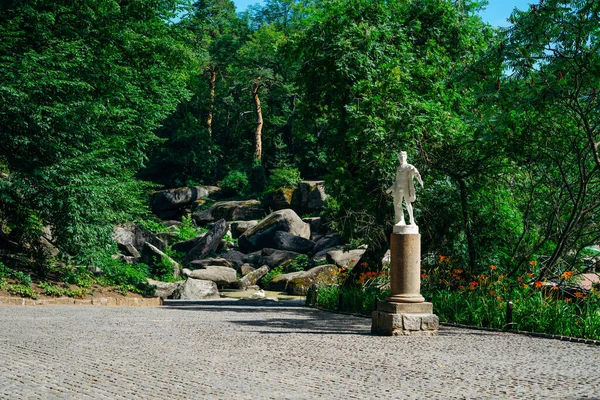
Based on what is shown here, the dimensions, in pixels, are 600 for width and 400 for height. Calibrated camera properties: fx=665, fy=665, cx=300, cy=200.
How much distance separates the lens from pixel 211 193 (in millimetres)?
52031

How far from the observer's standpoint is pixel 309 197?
145 feet

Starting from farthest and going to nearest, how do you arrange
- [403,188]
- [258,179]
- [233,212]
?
[258,179] < [233,212] < [403,188]

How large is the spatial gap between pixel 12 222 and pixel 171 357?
501 inches

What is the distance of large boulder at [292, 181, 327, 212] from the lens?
144 ft

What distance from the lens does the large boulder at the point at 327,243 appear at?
35.8 m

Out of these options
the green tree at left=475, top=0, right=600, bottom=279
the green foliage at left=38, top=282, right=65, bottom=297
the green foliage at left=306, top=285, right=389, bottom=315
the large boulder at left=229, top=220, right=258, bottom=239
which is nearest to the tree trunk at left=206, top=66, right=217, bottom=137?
the large boulder at left=229, top=220, right=258, bottom=239

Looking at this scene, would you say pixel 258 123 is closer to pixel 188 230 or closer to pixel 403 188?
pixel 188 230

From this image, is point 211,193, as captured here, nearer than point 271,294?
No

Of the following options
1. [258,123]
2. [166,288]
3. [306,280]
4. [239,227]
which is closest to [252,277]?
[306,280]

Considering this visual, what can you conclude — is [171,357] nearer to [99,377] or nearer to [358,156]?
[99,377]

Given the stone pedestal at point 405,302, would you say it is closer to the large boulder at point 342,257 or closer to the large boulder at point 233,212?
the large boulder at point 342,257

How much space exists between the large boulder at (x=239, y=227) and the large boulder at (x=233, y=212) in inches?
97.3

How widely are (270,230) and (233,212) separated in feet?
28.3

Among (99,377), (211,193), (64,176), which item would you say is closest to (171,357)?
(99,377)
